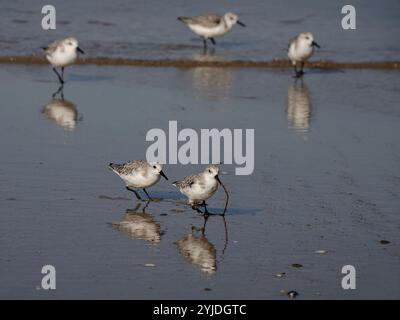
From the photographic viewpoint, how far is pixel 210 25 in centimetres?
2327

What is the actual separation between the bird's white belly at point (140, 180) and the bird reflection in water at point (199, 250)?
4.15ft

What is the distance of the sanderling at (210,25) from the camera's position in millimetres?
23234

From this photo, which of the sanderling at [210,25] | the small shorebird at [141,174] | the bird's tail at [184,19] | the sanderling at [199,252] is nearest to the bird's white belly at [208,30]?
the sanderling at [210,25]

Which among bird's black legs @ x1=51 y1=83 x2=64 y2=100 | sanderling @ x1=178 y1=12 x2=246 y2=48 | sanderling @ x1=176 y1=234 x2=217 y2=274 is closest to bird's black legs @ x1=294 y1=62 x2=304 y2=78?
sanderling @ x1=178 y1=12 x2=246 y2=48

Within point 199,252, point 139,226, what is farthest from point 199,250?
point 139,226

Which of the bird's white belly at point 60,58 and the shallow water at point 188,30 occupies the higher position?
the shallow water at point 188,30

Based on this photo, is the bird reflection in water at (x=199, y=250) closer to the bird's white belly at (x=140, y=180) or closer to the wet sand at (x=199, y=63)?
the bird's white belly at (x=140, y=180)

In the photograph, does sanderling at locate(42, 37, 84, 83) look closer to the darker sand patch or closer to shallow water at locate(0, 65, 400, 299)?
shallow water at locate(0, 65, 400, 299)

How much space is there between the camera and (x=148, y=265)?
31.3 ft

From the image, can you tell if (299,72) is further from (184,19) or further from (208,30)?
(184,19)

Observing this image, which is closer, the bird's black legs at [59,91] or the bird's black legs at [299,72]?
the bird's black legs at [59,91]

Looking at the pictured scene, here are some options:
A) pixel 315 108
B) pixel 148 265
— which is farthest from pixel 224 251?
pixel 315 108
